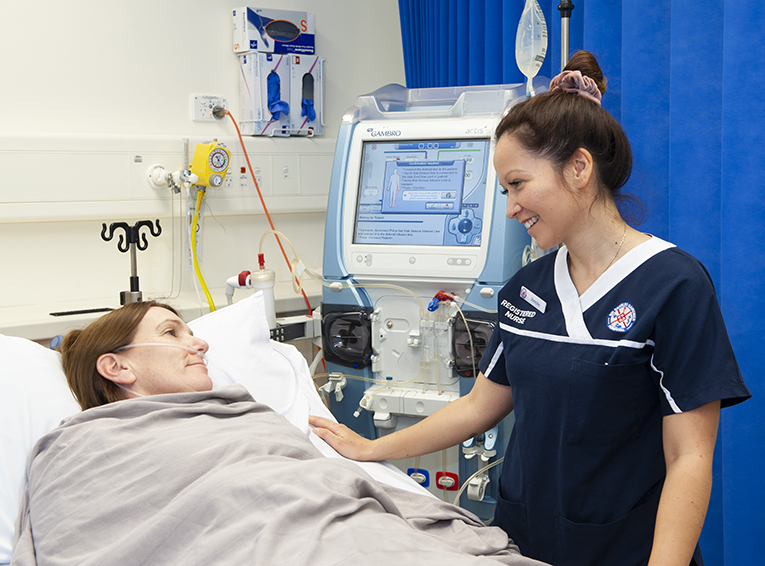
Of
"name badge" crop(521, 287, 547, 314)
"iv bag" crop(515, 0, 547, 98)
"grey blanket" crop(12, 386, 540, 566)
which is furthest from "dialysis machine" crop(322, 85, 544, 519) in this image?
"grey blanket" crop(12, 386, 540, 566)

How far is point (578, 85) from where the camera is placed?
1.18 metres

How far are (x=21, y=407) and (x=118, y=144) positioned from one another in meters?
1.19

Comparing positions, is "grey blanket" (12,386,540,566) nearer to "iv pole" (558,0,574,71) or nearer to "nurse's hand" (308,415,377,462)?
"nurse's hand" (308,415,377,462)

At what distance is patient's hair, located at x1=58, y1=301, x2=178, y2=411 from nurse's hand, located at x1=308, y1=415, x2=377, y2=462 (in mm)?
456

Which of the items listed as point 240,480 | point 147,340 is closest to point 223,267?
point 147,340

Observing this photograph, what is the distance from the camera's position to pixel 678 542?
101 centimetres

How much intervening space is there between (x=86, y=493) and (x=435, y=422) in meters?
0.67

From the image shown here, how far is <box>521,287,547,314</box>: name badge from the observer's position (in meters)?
1.25

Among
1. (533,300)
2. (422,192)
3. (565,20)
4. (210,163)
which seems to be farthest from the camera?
(210,163)

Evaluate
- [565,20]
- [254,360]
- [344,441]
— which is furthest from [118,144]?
[565,20]

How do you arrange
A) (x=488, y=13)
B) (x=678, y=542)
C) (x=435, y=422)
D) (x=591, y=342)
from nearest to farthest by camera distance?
(x=678, y=542)
(x=591, y=342)
(x=435, y=422)
(x=488, y=13)

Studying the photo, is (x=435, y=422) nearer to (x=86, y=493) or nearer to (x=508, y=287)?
(x=508, y=287)

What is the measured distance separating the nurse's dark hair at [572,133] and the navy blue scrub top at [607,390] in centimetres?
14

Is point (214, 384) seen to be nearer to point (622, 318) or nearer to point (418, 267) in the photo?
point (418, 267)
